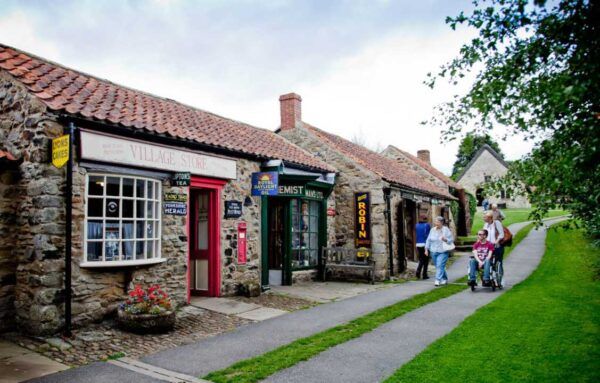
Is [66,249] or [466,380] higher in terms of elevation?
[66,249]

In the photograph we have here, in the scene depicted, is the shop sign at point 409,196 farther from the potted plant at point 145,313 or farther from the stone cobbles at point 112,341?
the potted plant at point 145,313

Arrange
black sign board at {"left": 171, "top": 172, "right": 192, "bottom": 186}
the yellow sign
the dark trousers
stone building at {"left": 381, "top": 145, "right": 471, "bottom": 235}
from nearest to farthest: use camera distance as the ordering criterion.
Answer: the yellow sign → black sign board at {"left": 171, "top": 172, "right": 192, "bottom": 186} → the dark trousers → stone building at {"left": 381, "top": 145, "right": 471, "bottom": 235}

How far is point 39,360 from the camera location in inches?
225

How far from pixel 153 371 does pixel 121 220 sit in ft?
10.6

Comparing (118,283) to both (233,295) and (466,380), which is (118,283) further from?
(466,380)

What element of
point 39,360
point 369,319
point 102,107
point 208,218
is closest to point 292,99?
point 208,218

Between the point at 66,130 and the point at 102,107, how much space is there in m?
1.36

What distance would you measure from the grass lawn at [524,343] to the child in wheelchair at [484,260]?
77 centimetres

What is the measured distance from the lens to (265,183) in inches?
416

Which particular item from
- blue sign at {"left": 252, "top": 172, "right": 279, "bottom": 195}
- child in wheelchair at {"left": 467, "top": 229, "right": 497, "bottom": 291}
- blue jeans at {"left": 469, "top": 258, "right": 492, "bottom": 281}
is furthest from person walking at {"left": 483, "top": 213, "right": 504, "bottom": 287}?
blue sign at {"left": 252, "top": 172, "right": 279, "bottom": 195}

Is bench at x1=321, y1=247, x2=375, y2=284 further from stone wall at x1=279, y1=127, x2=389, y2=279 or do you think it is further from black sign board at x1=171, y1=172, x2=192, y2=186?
black sign board at x1=171, y1=172, x2=192, y2=186

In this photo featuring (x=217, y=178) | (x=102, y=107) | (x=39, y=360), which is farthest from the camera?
(x=217, y=178)

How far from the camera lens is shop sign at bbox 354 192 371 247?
1394 centimetres

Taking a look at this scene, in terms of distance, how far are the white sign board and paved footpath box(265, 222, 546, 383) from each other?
184 inches
